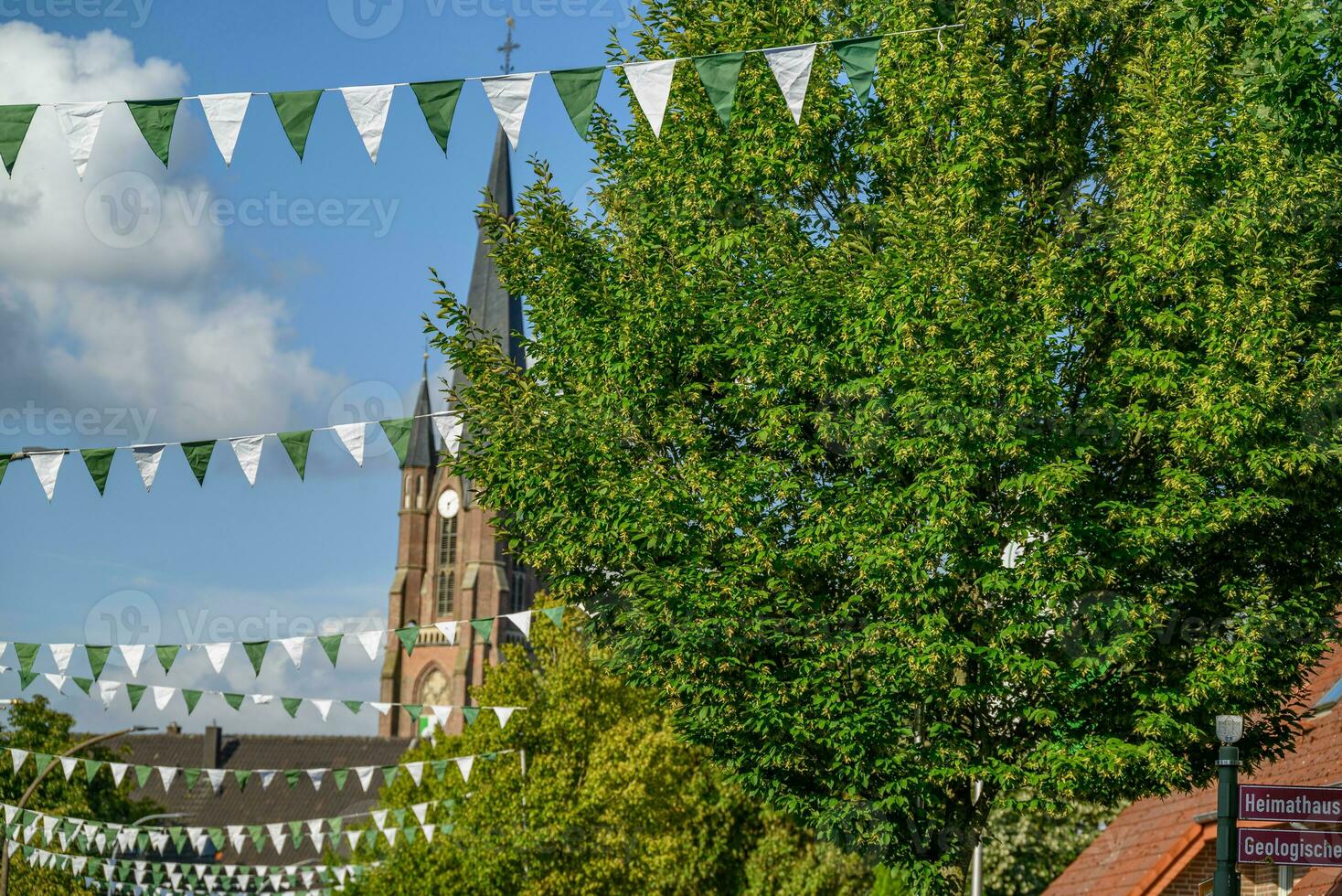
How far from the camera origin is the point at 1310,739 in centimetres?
1656

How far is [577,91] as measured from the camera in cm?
1035

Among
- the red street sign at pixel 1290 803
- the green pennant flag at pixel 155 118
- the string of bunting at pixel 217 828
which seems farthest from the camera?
the string of bunting at pixel 217 828

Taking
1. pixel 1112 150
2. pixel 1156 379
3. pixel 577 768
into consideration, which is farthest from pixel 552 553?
pixel 577 768

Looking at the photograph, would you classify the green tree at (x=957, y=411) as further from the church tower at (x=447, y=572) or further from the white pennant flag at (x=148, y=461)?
the church tower at (x=447, y=572)

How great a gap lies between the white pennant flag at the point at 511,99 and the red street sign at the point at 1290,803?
6842mm

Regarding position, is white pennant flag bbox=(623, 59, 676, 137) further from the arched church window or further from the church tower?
the arched church window

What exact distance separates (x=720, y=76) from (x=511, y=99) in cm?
154

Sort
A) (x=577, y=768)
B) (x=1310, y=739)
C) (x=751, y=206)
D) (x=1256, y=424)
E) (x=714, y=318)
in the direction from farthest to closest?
(x=577, y=768) < (x=1310, y=739) < (x=751, y=206) < (x=714, y=318) < (x=1256, y=424)

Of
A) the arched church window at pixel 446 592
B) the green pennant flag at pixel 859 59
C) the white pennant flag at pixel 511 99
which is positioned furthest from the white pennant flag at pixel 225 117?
the arched church window at pixel 446 592

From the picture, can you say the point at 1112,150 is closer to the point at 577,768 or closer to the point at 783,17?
the point at 783,17

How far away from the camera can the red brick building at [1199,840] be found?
15641 millimetres

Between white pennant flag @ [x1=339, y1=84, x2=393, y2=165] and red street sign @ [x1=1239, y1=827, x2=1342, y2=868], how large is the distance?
7.77 meters

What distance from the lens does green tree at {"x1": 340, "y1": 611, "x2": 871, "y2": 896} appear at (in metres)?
32.8

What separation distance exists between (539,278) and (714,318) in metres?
2.36
